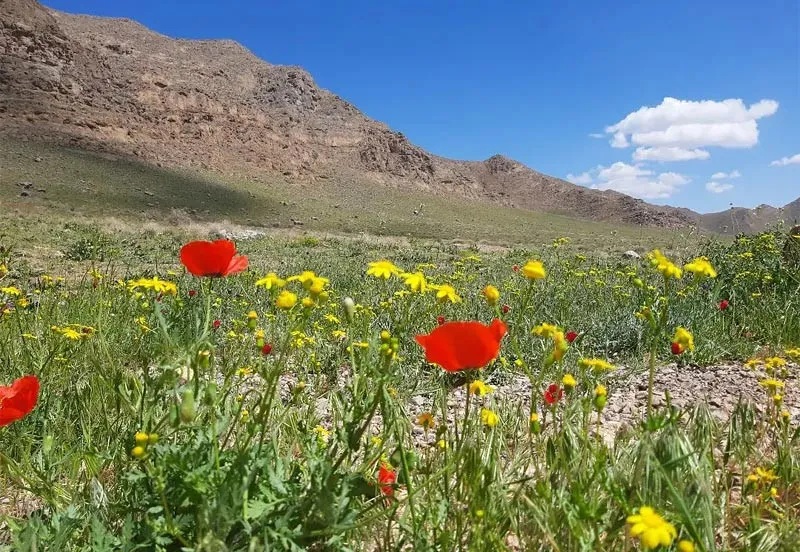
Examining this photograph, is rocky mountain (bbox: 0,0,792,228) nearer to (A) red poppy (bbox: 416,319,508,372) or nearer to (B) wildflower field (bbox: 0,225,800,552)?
(B) wildflower field (bbox: 0,225,800,552)

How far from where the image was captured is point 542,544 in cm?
149

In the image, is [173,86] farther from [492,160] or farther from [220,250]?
[492,160]

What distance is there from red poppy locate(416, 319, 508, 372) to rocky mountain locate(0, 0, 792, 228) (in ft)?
136

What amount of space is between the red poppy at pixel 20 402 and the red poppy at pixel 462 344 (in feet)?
3.84

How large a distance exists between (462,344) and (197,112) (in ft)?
234

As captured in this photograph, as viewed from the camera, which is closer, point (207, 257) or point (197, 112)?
point (207, 257)

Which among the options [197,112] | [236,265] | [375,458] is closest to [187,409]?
[375,458]

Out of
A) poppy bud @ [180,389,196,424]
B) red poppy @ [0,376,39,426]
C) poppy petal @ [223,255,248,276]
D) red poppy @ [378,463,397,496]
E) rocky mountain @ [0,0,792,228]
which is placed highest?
rocky mountain @ [0,0,792,228]

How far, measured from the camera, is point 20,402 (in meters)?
1.54

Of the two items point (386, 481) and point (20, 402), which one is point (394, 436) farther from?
point (20, 402)

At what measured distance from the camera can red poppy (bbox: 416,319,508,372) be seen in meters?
1.35

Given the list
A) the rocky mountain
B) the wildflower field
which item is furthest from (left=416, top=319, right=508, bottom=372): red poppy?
the rocky mountain

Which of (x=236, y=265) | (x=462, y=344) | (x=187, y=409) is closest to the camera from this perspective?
(x=187, y=409)

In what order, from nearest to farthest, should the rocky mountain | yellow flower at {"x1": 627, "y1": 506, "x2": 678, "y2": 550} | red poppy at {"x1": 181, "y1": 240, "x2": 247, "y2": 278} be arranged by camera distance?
yellow flower at {"x1": 627, "y1": 506, "x2": 678, "y2": 550}, red poppy at {"x1": 181, "y1": 240, "x2": 247, "y2": 278}, the rocky mountain
